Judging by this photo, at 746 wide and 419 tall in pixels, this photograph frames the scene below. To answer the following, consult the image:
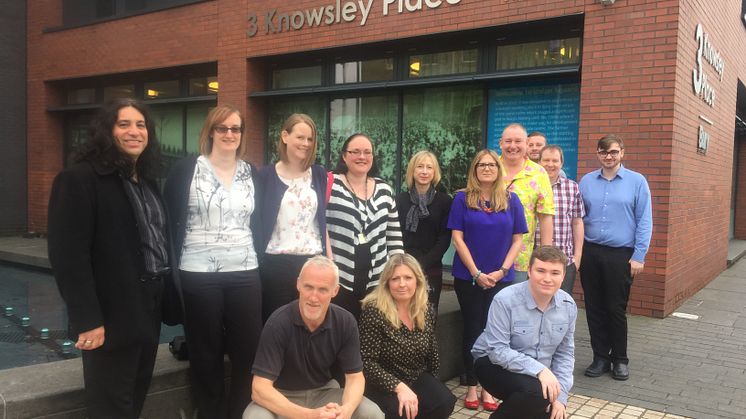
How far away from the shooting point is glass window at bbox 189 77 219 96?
10609 millimetres

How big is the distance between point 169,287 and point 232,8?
7975mm

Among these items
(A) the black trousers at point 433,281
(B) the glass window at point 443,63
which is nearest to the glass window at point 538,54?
(B) the glass window at point 443,63

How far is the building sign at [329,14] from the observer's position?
26.3 feet

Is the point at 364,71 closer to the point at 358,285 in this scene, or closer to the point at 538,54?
the point at 538,54

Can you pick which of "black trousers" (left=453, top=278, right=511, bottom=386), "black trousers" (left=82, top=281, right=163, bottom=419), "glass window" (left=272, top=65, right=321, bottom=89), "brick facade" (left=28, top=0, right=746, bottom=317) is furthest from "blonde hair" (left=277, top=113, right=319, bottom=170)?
"glass window" (left=272, top=65, right=321, bottom=89)

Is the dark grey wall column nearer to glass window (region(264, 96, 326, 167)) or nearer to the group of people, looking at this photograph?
glass window (region(264, 96, 326, 167))

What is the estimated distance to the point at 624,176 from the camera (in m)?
4.71

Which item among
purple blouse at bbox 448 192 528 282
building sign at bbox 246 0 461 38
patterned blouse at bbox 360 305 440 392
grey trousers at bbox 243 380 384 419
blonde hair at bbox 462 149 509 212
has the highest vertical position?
building sign at bbox 246 0 461 38

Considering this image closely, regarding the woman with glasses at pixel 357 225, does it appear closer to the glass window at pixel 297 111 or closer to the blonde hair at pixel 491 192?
the blonde hair at pixel 491 192

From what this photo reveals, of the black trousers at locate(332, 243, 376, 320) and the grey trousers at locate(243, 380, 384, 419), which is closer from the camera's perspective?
the grey trousers at locate(243, 380, 384, 419)

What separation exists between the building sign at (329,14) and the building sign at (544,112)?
1.44m

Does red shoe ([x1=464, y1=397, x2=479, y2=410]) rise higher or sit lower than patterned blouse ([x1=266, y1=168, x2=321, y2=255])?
lower

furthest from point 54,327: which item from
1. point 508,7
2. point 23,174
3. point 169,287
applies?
point 23,174

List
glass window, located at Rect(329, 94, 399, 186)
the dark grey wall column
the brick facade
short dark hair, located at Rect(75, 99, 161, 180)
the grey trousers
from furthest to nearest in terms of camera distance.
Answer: the dark grey wall column → glass window, located at Rect(329, 94, 399, 186) → the brick facade → the grey trousers → short dark hair, located at Rect(75, 99, 161, 180)
